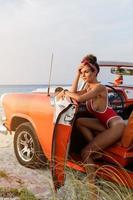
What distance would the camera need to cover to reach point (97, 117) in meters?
4.90

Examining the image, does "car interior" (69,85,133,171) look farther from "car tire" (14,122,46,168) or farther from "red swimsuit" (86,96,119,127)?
"car tire" (14,122,46,168)

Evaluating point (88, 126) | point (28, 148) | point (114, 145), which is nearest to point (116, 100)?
point (88, 126)

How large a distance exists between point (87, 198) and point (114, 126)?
139 cm

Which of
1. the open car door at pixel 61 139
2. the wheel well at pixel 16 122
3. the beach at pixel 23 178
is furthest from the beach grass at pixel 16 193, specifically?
the wheel well at pixel 16 122

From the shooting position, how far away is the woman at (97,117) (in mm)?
4680

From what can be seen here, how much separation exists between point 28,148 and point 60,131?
1.64 meters

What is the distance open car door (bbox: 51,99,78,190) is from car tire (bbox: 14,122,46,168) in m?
1.06

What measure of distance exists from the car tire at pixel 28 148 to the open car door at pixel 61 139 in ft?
3.48

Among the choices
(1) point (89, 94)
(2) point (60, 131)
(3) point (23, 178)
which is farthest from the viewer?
(3) point (23, 178)

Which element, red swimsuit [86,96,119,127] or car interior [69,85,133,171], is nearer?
car interior [69,85,133,171]

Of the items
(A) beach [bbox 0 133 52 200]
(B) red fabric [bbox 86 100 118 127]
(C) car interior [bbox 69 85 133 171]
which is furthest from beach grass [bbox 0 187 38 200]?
Answer: (B) red fabric [bbox 86 100 118 127]

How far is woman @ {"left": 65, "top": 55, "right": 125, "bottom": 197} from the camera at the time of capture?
15.4ft

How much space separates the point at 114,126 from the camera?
15.4 ft

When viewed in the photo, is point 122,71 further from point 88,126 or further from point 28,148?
point 28,148
